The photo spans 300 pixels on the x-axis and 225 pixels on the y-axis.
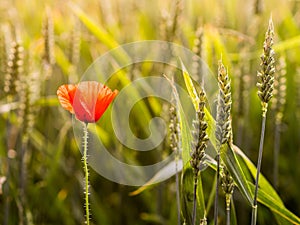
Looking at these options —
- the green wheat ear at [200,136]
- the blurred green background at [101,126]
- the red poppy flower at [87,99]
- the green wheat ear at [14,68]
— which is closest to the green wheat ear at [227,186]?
the green wheat ear at [200,136]

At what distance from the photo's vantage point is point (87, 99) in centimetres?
113

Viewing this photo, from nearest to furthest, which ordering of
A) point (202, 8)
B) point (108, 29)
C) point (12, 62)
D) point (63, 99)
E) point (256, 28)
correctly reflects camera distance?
point (63, 99) < point (12, 62) < point (256, 28) < point (108, 29) < point (202, 8)

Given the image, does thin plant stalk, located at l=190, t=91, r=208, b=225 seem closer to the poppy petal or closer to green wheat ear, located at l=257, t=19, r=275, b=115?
green wheat ear, located at l=257, t=19, r=275, b=115

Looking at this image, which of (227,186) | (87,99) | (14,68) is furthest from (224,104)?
(14,68)

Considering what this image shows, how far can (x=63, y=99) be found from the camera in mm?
1137

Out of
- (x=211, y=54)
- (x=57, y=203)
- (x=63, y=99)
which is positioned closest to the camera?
(x=63, y=99)

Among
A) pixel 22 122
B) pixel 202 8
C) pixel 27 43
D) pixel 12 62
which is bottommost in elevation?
pixel 22 122

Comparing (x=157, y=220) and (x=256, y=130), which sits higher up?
(x=256, y=130)

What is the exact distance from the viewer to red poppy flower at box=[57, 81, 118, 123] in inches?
44.1

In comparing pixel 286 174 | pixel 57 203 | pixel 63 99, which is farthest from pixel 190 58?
pixel 63 99

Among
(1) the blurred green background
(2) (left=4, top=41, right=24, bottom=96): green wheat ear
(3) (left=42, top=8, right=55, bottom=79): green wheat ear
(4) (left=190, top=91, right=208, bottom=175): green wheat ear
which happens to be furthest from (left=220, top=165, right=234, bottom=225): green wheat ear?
(3) (left=42, top=8, right=55, bottom=79): green wheat ear

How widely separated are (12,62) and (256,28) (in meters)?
1.27

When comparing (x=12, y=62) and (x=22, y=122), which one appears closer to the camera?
(x=12, y=62)

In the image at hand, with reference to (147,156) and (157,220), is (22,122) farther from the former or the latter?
(147,156)
